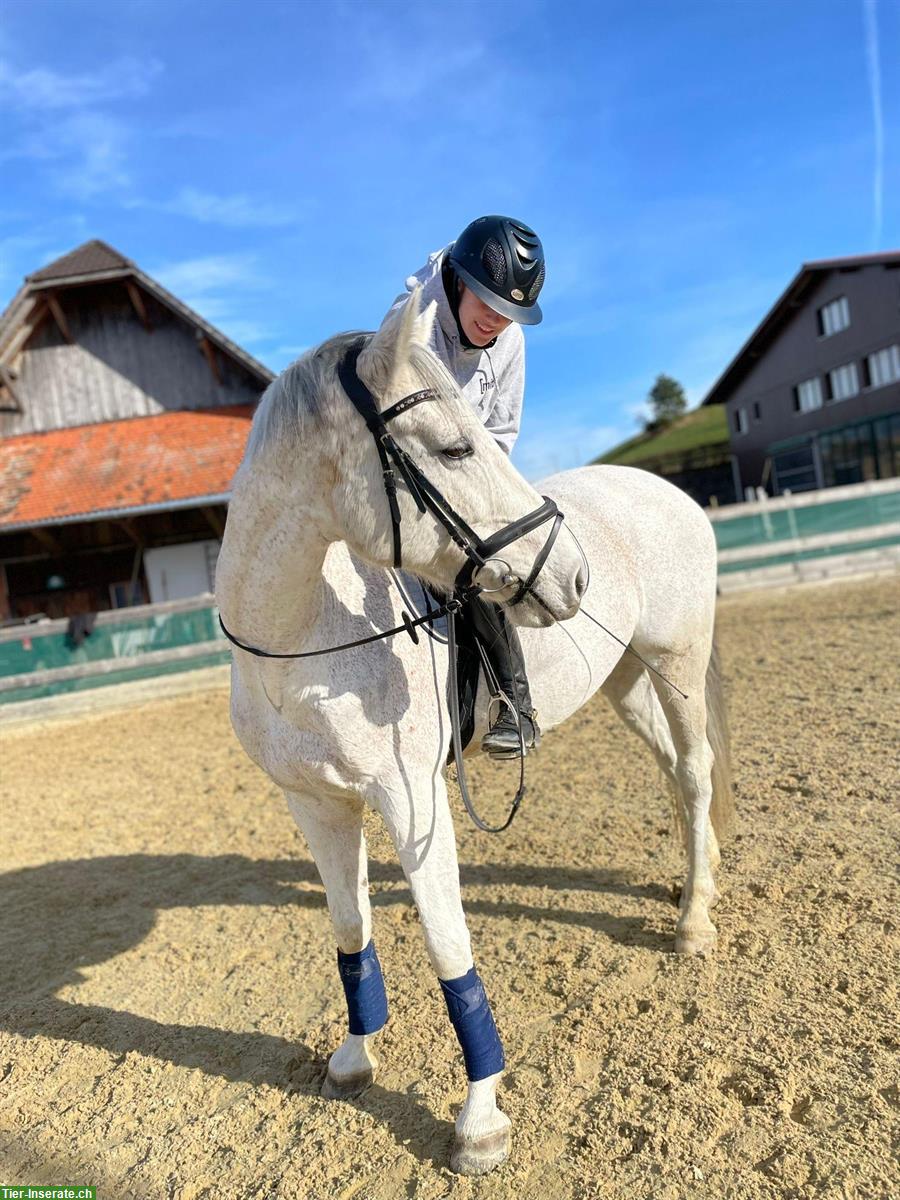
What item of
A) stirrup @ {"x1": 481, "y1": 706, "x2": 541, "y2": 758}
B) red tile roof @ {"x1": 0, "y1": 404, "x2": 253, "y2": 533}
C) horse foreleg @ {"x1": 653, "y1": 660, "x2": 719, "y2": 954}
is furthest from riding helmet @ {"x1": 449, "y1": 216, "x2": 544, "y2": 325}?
red tile roof @ {"x1": 0, "y1": 404, "x2": 253, "y2": 533}

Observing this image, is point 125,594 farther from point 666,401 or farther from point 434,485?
point 666,401

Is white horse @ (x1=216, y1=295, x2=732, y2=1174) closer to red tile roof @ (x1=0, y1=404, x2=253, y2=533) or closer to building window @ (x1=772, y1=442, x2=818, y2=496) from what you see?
red tile roof @ (x1=0, y1=404, x2=253, y2=533)

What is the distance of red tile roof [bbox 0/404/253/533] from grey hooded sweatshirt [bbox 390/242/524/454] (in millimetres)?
10723

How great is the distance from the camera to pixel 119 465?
14.5 m

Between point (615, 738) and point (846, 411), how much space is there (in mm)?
26128

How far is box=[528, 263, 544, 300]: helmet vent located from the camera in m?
2.30

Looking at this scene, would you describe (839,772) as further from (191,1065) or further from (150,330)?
(150,330)

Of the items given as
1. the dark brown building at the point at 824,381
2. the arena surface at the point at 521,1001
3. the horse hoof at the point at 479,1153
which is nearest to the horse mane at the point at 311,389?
the arena surface at the point at 521,1001

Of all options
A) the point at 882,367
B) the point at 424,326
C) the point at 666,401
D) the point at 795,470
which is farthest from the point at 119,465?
the point at 666,401

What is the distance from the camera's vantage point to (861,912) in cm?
297

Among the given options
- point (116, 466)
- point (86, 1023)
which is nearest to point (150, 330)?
point (116, 466)

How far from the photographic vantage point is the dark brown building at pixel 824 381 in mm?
24531

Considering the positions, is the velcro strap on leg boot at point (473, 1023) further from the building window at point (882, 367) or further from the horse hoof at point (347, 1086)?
the building window at point (882, 367)

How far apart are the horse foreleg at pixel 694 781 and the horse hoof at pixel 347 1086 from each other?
1.39 metres
